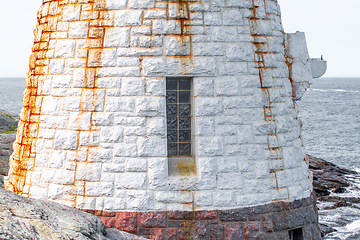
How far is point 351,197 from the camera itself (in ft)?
56.5

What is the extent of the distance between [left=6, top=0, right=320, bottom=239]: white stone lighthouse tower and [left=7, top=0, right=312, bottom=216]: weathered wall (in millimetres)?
19

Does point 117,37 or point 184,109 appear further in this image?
point 184,109

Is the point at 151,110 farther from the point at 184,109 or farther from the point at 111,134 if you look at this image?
the point at 111,134

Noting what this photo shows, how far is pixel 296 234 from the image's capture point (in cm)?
660

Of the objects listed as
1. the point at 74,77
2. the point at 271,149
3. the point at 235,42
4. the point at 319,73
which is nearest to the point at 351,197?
the point at 319,73

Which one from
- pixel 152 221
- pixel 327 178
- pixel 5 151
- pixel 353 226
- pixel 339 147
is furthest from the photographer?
pixel 339 147

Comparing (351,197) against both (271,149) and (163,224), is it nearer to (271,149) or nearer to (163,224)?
(271,149)

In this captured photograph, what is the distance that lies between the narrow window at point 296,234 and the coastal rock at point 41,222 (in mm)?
3737

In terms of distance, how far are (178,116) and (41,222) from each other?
129 inches

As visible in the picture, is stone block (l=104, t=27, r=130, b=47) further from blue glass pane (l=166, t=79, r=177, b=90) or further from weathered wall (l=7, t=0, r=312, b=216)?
blue glass pane (l=166, t=79, r=177, b=90)

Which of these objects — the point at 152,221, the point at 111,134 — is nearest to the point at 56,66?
the point at 111,134

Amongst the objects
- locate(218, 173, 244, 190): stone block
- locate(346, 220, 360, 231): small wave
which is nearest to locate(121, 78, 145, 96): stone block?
locate(218, 173, 244, 190): stone block

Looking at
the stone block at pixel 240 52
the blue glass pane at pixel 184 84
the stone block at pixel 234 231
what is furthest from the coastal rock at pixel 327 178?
the blue glass pane at pixel 184 84

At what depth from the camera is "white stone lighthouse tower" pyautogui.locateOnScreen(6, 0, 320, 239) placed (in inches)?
233
